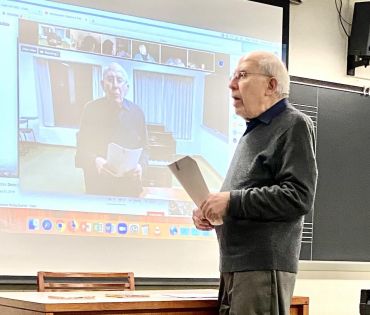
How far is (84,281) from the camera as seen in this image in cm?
283

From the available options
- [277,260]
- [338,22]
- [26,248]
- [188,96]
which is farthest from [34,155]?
[338,22]

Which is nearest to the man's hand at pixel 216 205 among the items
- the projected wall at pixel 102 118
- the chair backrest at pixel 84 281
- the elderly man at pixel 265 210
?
the elderly man at pixel 265 210

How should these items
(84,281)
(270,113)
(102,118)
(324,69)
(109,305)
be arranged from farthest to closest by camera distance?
(324,69), (102,118), (84,281), (270,113), (109,305)

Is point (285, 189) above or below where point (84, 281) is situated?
above

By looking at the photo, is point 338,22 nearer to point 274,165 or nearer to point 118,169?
point 118,169

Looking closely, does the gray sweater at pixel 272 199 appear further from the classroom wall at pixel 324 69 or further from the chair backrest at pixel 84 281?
the classroom wall at pixel 324 69

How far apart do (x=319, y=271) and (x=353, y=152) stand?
2.23 ft

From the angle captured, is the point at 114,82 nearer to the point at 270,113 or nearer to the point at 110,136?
the point at 110,136

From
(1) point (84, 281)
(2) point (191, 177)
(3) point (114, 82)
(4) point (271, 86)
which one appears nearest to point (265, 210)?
(2) point (191, 177)

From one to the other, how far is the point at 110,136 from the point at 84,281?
620 millimetres

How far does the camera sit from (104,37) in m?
3.00

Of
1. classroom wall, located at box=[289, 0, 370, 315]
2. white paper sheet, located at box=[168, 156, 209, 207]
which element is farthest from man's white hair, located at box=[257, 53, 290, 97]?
classroom wall, located at box=[289, 0, 370, 315]

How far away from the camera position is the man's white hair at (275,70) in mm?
2053

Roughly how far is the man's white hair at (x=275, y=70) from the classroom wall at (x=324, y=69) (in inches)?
63.5
